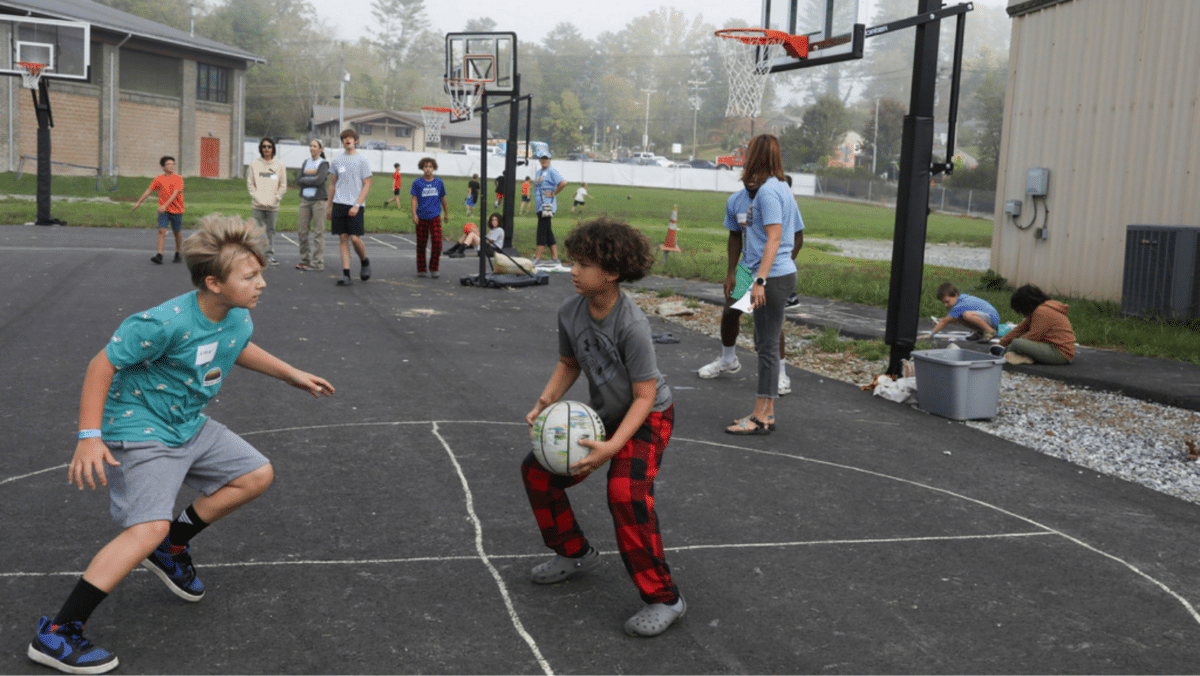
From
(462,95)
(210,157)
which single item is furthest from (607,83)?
(462,95)

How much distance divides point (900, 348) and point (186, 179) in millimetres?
42695

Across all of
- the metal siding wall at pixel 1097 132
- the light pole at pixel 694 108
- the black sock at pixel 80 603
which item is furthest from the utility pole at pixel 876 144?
the black sock at pixel 80 603

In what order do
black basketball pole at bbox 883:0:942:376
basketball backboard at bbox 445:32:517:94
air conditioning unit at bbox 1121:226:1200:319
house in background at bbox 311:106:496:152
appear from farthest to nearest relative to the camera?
house in background at bbox 311:106:496:152 → basketball backboard at bbox 445:32:517:94 → air conditioning unit at bbox 1121:226:1200:319 → black basketball pole at bbox 883:0:942:376

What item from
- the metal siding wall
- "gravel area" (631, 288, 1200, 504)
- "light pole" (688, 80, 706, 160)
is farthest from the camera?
"light pole" (688, 80, 706, 160)

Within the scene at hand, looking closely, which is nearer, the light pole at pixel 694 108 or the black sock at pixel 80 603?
the black sock at pixel 80 603

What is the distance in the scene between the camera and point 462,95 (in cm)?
1931

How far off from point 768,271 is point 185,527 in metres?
4.18

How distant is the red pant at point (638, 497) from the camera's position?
3.59 m

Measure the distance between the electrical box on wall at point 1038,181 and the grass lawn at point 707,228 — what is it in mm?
1610

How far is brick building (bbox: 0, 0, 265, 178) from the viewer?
135 ft

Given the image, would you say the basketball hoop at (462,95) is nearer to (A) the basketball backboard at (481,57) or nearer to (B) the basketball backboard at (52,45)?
(A) the basketball backboard at (481,57)

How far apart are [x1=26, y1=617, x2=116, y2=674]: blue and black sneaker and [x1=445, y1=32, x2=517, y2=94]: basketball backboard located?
15.7 m

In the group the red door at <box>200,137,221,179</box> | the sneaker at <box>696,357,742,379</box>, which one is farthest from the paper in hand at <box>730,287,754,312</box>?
the red door at <box>200,137,221,179</box>

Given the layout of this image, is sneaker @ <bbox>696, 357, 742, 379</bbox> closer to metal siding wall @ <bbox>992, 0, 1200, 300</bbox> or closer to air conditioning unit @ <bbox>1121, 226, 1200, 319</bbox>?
air conditioning unit @ <bbox>1121, 226, 1200, 319</bbox>
